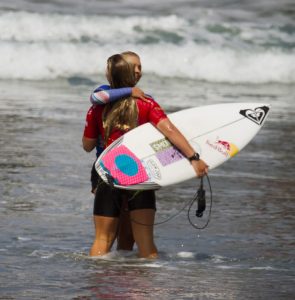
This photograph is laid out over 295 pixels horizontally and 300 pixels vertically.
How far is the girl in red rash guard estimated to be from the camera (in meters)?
6.89

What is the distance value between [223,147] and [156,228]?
1.14 meters

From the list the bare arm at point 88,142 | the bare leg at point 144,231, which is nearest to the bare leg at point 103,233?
the bare leg at point 144,231

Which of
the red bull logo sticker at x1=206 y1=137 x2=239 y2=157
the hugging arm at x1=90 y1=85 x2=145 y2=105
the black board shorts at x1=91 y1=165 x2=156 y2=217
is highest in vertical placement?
the hugging arm at x1=90 y1=85 x2=145 y2=105

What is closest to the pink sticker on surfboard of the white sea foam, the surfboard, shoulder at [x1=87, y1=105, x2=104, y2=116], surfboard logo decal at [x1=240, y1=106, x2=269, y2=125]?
the surfboard

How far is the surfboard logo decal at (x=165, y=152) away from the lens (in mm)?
7004

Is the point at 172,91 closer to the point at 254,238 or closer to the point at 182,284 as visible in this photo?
the point at 254,238

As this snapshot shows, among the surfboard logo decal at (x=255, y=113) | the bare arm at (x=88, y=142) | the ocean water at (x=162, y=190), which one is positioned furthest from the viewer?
the surfboard logo decal at (x=255, y=113)

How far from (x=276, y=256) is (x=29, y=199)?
232cm

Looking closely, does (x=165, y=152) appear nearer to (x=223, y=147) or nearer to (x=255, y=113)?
(x=223, y=147)

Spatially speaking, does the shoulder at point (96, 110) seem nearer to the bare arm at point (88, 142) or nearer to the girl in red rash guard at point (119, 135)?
the girl in red rash guard at point (119, 135)

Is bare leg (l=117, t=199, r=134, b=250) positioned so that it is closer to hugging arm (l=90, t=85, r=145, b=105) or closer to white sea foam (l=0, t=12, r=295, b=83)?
hugging arm (l=90, t=85, r=145, b=105)

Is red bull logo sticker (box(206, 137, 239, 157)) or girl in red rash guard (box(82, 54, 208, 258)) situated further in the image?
red bull logo sticker (box(206, 137, 239, 157))

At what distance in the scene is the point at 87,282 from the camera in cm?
646

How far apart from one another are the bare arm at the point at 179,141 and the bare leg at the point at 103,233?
22.0 inches
